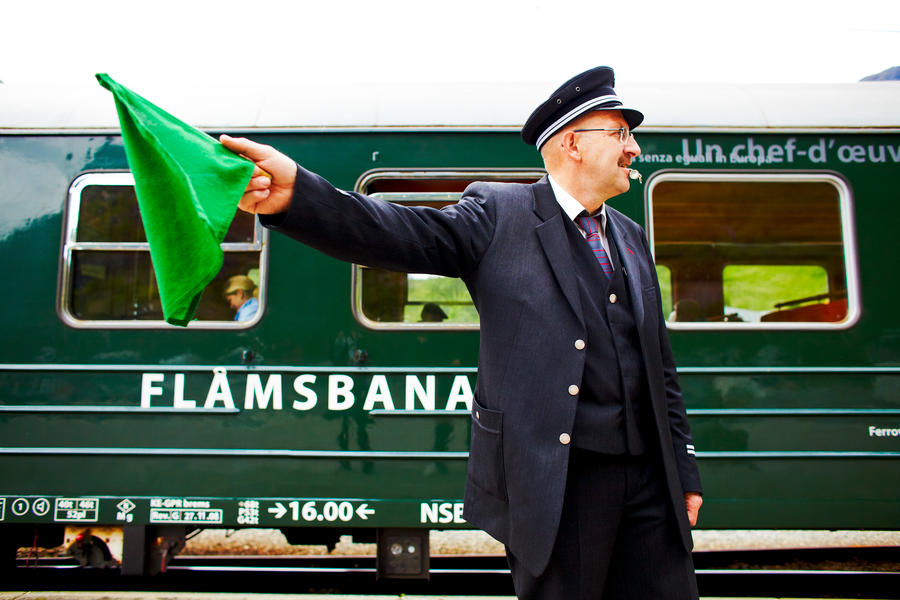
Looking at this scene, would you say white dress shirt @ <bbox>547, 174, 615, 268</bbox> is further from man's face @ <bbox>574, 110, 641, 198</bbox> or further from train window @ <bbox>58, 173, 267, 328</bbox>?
train window @ <bbox>58, 173, 267, 328</bbox>

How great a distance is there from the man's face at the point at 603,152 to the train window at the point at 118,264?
2.14 metres

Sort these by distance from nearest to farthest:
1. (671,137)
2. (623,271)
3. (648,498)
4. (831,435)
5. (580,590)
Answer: (580,590)
(648,498)
(623,271)
(831,435)
(671,137)

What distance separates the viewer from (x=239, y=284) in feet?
10.6

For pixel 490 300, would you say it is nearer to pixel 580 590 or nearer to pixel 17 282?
pixel 580 590

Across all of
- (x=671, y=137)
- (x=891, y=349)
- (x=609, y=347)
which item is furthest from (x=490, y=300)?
(x=891, y=349)

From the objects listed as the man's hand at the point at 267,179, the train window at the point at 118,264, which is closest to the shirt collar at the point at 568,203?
the man's hand at the point at 267,179

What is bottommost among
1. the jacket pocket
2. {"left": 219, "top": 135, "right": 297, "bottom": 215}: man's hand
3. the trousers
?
the trousers

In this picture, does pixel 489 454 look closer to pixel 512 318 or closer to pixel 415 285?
pixel 512 318

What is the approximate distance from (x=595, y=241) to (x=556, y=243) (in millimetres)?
168

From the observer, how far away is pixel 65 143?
327cm

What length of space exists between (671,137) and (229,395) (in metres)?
2.78

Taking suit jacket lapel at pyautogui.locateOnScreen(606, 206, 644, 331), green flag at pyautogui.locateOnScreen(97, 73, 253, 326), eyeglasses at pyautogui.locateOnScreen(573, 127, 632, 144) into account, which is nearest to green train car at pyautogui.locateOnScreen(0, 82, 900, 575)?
suit jacket lapel at pyautogui.locateOnScreen(606, 206, 644, 331)

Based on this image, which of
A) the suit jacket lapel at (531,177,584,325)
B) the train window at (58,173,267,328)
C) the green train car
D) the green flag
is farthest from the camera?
the train window at (58,173,267,328)

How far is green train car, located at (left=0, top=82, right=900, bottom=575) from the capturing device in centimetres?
305
